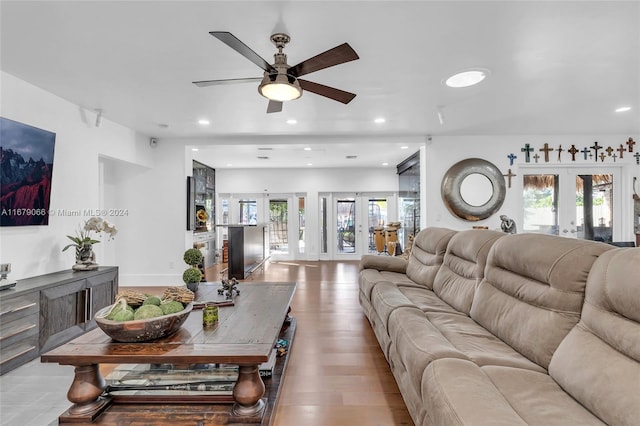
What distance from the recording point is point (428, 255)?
3.34m

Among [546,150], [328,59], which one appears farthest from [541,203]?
[328,59]

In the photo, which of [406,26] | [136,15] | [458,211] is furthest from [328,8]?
[458,211]

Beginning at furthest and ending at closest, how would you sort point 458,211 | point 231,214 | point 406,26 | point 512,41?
point 231,214, point 458,211, point 512,41, point 406,26

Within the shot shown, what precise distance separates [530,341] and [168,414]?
1852 mm

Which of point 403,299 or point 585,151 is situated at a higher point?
point 585,151

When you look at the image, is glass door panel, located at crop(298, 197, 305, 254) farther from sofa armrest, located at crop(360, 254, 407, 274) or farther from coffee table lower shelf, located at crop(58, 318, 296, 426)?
coffee table lower shelf, located at crop(58, 318, 296, 426)

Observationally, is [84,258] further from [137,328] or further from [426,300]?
[426,300]

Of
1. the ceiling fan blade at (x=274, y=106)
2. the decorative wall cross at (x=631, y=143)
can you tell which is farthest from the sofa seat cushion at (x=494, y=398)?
the decorative wall cross at (x=631, y=143)

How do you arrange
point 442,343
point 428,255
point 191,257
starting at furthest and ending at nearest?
1. point 428,255
2. point 191,257
3. point 442,343

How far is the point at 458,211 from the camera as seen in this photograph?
16.6 feet

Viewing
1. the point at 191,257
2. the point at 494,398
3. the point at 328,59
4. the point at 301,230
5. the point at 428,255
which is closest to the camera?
the point at 494,398

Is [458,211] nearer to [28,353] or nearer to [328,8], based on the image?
[328,8]

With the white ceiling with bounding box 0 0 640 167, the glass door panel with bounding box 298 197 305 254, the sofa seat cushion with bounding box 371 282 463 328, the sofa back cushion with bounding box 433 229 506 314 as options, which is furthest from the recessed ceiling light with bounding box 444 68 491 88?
the glass door panel with bounding box 298 197 305 254

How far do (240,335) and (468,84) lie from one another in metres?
3.05
